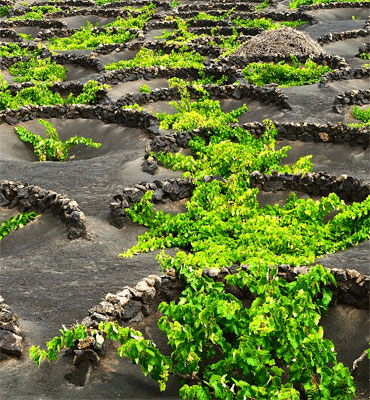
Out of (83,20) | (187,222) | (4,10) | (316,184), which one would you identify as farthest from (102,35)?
(187,222)

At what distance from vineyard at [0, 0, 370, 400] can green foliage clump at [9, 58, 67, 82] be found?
0.13 m

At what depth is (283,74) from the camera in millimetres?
23047

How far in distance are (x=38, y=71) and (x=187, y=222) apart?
16249 millimetres

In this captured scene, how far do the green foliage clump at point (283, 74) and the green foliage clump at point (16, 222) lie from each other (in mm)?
12207

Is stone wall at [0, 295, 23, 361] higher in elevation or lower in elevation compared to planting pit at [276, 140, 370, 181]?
higher

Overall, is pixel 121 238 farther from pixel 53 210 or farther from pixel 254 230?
pixel 254 230

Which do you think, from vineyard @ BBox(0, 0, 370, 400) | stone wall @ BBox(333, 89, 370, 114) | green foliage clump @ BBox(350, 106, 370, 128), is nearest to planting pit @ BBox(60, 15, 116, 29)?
vineyard @ BBox(0, 0, 370, 400)

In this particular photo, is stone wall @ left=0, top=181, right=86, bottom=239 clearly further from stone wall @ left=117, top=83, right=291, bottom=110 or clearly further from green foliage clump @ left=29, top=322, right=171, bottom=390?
stone wall @ left=117, top=83, right=291, bottom=110

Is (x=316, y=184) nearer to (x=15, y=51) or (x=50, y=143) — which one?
(x=50, y=143)

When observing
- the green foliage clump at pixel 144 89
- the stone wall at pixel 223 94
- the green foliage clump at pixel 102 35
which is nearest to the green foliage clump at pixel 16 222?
the stone wall at pixel 223 94

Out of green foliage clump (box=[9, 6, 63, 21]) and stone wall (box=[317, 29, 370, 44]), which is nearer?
stone wall (box=[317, 29, 370, 44])

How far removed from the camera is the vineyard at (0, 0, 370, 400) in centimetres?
750

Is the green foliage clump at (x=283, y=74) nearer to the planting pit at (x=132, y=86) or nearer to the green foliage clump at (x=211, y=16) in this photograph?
the planting pit at (x=132, y=86)

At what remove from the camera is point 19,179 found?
14945 millimetres
